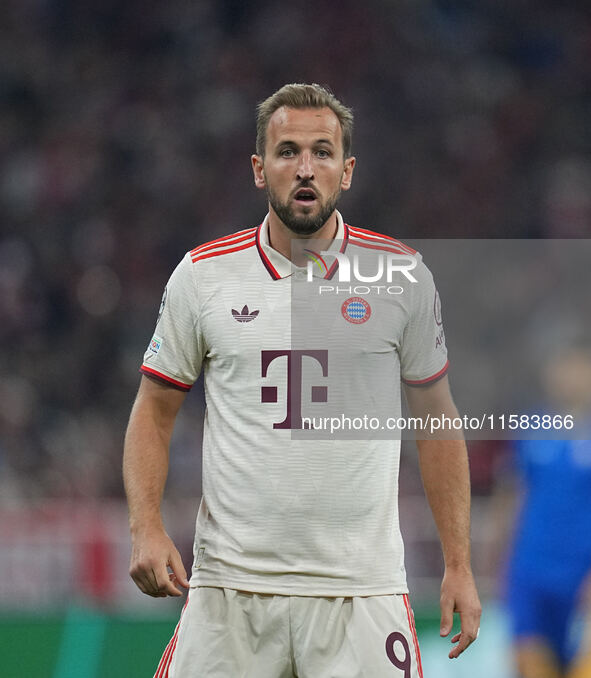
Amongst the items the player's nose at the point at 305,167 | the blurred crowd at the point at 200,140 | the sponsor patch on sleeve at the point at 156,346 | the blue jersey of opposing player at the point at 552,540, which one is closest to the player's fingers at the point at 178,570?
the sponsor patch on sleeve at the point at 156,346

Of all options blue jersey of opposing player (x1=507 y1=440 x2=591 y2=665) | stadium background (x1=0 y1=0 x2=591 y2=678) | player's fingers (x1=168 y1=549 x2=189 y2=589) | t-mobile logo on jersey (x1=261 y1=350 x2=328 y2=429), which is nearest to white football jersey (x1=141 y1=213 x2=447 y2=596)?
t-mobile logo on jersey (x1=261 y1=350 x2=328 y2=429)

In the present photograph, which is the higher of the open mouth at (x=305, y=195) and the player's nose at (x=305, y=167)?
the player's nose at (x=305, y=167)

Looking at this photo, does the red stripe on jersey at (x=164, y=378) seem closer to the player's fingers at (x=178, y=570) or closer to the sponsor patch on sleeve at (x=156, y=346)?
the sponsor patch on sleeve at (x=156, y=346)

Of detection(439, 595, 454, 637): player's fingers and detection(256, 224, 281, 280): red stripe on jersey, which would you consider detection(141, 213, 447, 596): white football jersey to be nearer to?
detection(256, 224, 281, 280): red stripe on jersey

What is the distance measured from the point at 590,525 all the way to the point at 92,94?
10098mm

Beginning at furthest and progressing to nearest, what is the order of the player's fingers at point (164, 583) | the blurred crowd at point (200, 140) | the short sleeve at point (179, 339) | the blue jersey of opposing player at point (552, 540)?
the blurred crowd at point (200, 140) → the blue jersey of opposing player at point (552, 540) → the short sleeve at point (179, 339) → the player's fingers at point (164, 583)

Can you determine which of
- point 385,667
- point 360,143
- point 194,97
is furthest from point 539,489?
point 194,97

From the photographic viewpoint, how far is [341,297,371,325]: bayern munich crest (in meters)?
3.12

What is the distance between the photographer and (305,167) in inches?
122

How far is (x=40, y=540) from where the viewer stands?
845 centimetres

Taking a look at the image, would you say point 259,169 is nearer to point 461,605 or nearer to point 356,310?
point 356,310

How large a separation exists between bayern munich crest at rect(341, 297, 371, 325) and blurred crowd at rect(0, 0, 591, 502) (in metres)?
7.23

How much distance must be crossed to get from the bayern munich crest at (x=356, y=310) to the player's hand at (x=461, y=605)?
692 millimetres

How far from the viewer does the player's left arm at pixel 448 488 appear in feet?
10.2
